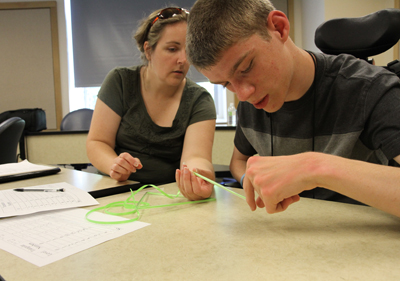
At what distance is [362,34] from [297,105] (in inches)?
16.1

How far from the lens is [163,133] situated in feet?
4.65

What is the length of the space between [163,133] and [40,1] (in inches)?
154

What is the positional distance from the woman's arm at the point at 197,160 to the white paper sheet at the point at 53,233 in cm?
20

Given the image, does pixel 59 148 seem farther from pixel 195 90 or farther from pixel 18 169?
pixel 195 90

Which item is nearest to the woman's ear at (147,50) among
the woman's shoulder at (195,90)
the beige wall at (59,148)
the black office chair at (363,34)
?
the woman's shoulder at (195,90)

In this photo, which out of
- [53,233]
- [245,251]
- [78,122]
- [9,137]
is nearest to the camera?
[245,251]

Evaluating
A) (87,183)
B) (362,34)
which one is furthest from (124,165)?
(362,34)

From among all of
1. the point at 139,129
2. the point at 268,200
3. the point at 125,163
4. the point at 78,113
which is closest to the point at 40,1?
the point at 78,113

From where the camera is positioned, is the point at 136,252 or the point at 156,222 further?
the point at 156,222

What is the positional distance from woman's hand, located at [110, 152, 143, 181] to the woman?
20 cm

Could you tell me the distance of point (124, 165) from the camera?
1.03m

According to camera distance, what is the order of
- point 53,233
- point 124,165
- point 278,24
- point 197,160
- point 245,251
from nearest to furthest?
point 245,251
point 53,233
point 278,24
point 124,165
point 197,160

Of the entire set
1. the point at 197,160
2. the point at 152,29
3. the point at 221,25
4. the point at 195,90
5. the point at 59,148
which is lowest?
the point at 59,148

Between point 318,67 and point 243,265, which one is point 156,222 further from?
point 318,67
